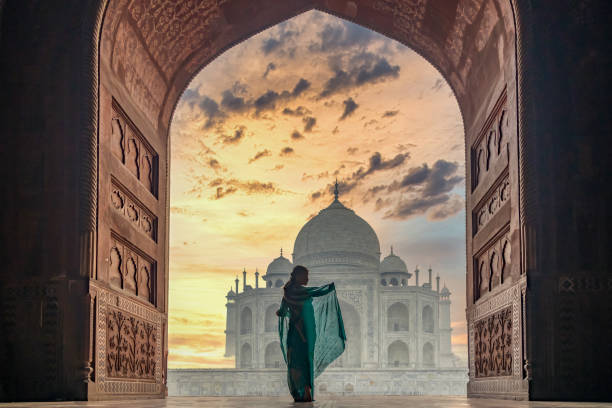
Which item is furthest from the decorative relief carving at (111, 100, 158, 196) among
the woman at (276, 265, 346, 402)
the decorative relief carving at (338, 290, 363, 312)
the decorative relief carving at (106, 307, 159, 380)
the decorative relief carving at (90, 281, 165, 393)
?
the decorative relief carving at (338, 290, 363, 312)

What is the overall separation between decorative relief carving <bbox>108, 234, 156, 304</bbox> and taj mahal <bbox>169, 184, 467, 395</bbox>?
26.3m

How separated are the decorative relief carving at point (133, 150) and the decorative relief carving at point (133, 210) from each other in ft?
1.09

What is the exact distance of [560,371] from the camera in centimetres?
726

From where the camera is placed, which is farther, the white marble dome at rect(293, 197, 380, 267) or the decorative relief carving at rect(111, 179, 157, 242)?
A: the white marble dome at rect(293, 197, 380, 267)

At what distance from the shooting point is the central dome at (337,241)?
4159 cm

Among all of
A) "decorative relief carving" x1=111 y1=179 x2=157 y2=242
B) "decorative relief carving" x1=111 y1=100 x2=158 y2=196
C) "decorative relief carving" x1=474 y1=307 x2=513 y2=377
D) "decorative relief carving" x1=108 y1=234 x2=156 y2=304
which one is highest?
"decorative relief carving" x1=111 y1=100 x2=158 y2=196

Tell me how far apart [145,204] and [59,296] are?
8.65 feet

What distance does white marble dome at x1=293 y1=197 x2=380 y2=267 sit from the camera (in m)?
41.6

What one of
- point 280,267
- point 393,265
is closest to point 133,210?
point 280,267

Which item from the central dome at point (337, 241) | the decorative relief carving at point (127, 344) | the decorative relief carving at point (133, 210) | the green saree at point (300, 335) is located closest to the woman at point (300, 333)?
the green saree at point (300, 335)

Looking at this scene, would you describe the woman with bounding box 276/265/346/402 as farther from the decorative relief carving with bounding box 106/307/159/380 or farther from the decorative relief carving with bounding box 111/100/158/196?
the decorative relief carving with bounding box 111/100/158/196

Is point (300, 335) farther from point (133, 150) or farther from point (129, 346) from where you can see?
point (133, 150)

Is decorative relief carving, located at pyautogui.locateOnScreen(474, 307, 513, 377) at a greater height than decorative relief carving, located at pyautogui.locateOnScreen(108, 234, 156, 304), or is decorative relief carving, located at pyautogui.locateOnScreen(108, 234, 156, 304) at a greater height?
decorative relief carving, located at pyautogui.locateOnScreen(108, 234, 156, 304)

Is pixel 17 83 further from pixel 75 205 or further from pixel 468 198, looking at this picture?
pixel 468 198
